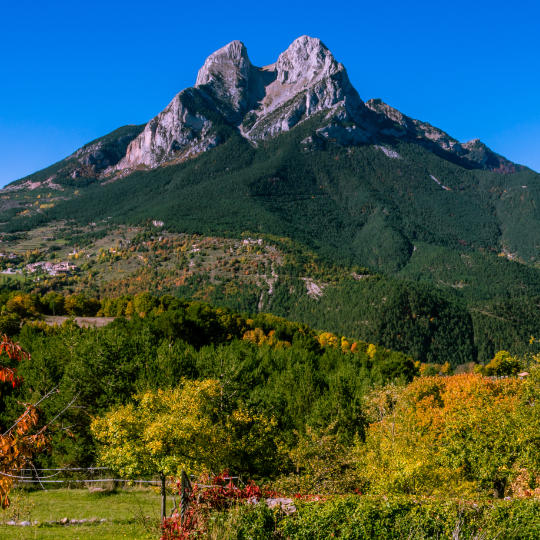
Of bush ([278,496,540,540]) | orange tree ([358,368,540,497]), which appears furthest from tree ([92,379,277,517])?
bush ([278,496,540,540])

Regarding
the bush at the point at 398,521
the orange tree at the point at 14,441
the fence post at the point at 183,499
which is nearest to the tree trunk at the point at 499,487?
the bush at the point at 398,521

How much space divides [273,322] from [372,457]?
353ft

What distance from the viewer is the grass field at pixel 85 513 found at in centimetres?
1991

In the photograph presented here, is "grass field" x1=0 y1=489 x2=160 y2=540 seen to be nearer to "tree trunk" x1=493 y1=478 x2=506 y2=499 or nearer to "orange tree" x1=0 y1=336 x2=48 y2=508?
"orange tree" x1=0 y1=336 x2=48 y2=508

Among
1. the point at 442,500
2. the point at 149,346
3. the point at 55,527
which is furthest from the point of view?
the point at 149,346

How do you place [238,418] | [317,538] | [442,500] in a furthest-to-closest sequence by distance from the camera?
[238,418]
[442,500]
[317,538]

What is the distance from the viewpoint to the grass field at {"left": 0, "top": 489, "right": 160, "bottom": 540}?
1991 cm

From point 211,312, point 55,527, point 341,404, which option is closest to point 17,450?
point 55,527

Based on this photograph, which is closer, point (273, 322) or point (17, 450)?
point (17, 450)

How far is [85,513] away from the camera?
26062mm

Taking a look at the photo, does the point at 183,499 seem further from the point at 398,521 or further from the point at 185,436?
the point at 185,436

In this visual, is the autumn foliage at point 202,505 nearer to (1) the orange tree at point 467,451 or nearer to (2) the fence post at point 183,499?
(2) the fence post at point 183,499

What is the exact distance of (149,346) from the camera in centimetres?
5672

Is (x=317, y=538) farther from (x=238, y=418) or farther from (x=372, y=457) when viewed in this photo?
(x=372, y=457)
